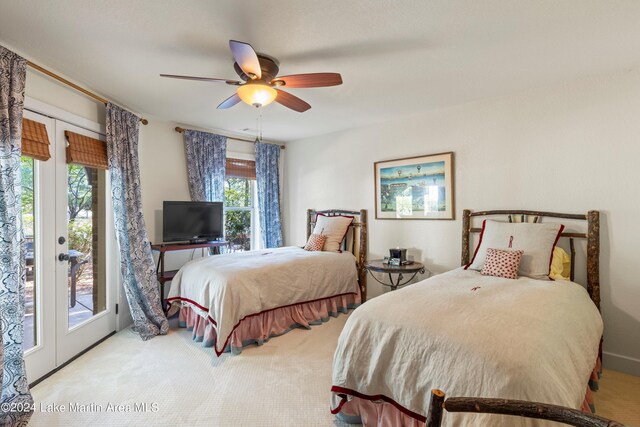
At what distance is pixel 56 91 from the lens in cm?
266

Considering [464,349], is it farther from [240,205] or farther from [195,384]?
[240,205]

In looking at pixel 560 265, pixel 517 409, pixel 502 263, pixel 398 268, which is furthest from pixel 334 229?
pixel 517 409

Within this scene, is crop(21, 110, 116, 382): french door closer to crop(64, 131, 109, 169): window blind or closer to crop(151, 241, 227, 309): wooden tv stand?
crop(64, 131, 109, 169): window blind

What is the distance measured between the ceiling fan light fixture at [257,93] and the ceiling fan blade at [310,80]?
0.26 ft

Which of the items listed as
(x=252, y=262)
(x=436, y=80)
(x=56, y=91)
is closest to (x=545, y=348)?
(x=436, y=80)

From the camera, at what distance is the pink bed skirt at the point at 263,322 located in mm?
2973

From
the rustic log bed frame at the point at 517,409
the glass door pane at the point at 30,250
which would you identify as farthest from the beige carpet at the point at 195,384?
the rustic log bed frame at the point at 517,409

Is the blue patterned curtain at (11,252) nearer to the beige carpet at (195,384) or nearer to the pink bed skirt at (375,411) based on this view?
the beige carpet at (195,384)

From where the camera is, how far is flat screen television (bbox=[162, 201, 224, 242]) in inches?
151

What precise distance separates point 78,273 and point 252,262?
159 centimetres

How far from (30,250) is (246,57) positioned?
2.23 m

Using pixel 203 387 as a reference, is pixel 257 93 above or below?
above

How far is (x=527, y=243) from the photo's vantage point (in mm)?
2680

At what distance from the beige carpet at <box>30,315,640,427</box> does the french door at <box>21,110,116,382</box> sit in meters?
0.23
